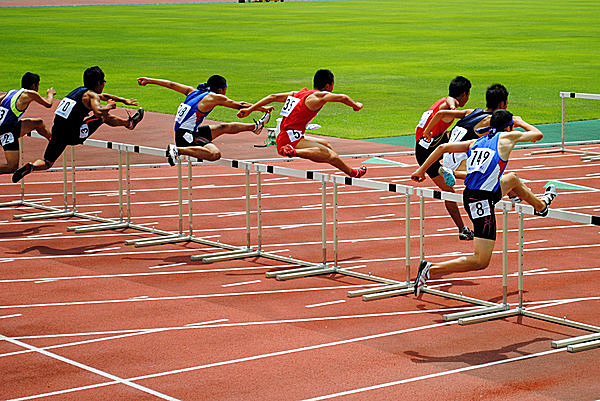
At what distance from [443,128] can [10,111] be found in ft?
21.9

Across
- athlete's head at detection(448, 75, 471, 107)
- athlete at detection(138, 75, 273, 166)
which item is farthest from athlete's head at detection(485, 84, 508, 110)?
athlete at detection(138, 75, 273, 166)

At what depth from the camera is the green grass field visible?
3184 cm

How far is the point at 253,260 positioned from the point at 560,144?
1157cm

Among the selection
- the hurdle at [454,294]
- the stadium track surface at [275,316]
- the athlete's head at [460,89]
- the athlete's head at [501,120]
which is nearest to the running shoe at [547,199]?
the hurdle at [454,294]

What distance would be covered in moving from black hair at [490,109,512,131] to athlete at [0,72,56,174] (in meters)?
7.62

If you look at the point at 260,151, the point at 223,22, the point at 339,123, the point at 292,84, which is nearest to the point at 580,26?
the point at 223,22

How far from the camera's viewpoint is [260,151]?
75.9 ft

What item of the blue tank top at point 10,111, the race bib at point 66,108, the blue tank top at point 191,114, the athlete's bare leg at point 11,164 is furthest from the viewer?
the athlete's bare leg at point 11,164

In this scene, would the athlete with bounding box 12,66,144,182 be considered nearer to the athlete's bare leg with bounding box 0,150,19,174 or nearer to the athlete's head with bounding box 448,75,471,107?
the athlete's bare leg with bounding box 0,150,19,174

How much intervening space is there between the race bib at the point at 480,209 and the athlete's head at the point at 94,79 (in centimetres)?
659

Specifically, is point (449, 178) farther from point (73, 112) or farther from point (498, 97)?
point (73, 112)

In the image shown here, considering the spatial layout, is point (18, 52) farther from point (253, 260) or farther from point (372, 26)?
point (253, 260)

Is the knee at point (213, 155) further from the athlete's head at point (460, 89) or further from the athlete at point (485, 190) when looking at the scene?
the athlete at point (485, 190)

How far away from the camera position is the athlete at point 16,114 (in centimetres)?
1641
